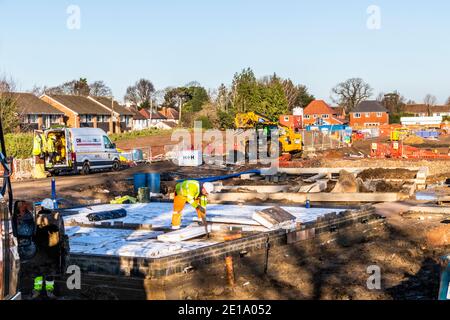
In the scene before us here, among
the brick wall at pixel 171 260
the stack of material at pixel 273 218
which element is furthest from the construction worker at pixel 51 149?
the brick wall at pixel 171 260

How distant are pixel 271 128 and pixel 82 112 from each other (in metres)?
40.2

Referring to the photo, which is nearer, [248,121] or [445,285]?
[445,285]

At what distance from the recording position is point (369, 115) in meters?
118

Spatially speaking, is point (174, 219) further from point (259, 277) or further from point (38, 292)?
point (38, 292)

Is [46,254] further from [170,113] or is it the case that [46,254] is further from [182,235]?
[170,113]

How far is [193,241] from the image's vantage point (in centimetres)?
1293

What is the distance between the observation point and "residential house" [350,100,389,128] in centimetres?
11769

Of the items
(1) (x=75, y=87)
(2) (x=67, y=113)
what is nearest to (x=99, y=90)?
(1) (x=75, y=87)

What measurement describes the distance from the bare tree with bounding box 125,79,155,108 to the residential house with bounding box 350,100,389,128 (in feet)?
132

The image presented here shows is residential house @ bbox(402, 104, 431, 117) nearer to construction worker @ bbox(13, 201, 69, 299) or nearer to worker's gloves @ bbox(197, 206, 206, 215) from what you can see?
worker's gloves @ bbox(197, 206, 206, 215)

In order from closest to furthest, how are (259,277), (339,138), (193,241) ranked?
(259,277) → (193,241) → (339,138)

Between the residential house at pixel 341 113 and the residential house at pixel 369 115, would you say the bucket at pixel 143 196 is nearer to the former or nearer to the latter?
the residential house at pixel 369 115

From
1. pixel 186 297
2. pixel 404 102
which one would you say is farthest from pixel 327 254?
pixel 404 102
